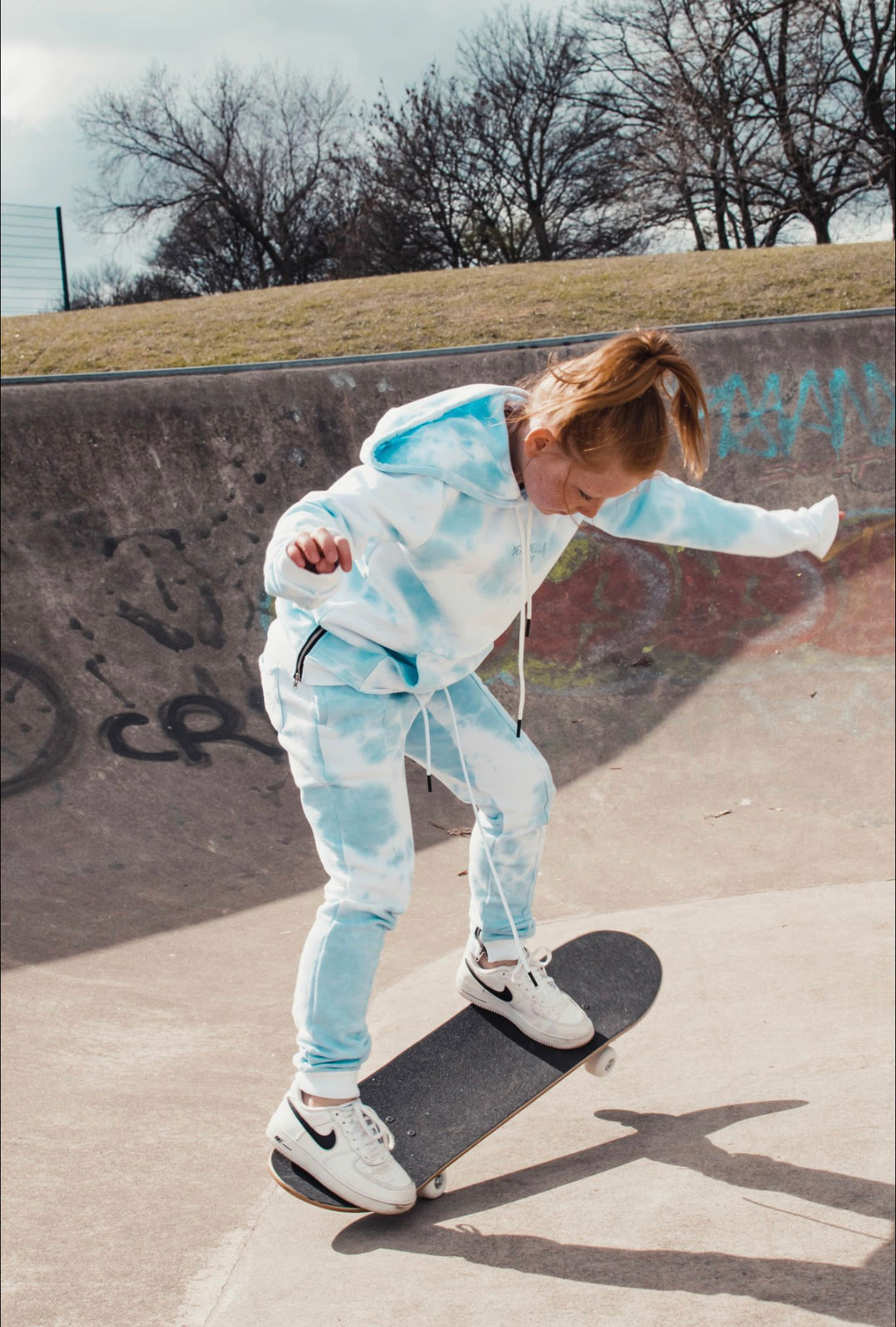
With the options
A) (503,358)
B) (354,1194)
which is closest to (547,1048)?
(354,1194)

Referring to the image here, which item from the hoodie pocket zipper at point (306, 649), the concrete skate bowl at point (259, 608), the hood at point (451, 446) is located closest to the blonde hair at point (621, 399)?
the hood at point (451, 446)

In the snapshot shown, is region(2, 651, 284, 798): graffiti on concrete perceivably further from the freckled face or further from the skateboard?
the freckled face

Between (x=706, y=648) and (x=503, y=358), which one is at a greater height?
(x=503, y=358)

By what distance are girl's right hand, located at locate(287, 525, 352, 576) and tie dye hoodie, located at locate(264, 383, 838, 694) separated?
62 millimetres

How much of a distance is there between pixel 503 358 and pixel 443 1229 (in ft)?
16.9

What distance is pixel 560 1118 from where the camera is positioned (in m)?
2.66

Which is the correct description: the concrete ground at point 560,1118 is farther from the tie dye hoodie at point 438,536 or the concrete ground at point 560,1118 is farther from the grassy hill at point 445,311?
the grassy hill at point 445,311

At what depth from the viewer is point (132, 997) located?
3799mm

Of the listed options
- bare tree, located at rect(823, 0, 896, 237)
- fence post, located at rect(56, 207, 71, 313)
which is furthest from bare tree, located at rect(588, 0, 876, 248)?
fence post, located at rect(56, 207, 71, 313)

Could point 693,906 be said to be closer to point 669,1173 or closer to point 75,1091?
point 669,1173

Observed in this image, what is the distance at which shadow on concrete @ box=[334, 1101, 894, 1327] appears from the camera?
6.18 feet

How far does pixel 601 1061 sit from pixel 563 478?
1.48 m

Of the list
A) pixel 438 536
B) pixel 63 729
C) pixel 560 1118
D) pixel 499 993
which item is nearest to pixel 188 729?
pixel 63 729

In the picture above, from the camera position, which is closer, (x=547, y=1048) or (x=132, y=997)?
(x=547, y=1048)
